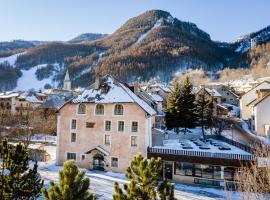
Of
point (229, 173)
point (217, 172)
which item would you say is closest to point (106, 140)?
point (217, 172)

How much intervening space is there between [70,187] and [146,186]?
11.9 feet

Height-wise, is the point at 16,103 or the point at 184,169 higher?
the point at 16,103

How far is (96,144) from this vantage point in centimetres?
3684

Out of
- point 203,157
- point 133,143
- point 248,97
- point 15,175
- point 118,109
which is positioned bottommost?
point 203,157

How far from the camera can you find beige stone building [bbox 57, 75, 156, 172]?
35219 mm

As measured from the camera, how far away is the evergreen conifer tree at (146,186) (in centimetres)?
1248

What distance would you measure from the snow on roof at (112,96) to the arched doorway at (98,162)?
7584 millimetres

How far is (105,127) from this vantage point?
36.7m

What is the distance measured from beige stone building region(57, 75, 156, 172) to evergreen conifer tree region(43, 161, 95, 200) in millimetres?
23703

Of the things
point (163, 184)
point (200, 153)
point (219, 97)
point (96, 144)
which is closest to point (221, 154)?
point (200, 153)

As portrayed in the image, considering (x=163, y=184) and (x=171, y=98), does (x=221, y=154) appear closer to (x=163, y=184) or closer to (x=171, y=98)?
(x=163, y=184)

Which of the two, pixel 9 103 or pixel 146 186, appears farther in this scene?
pixel 9 103

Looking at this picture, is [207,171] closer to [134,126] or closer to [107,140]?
[134,126]

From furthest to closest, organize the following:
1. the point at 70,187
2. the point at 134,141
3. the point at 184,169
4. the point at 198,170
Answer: the point at 134,141 < the point at 184,169 < the point at 198,170 < the point at 70,187
